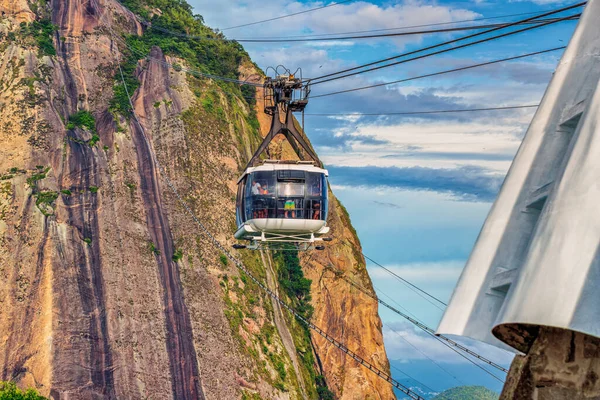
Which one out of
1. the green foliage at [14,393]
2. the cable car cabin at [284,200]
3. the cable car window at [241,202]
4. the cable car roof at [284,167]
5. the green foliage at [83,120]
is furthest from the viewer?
the green foliage at [83,120]

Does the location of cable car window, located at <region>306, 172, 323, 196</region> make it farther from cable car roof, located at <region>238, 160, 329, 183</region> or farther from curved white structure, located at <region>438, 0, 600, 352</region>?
curved white structure, located at <region>438, 0, 600, 352</region>

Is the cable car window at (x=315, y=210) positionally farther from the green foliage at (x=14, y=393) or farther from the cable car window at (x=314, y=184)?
the green foliage at (x=14, y=393)

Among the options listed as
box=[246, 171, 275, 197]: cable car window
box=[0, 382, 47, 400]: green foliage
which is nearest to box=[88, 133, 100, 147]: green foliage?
box=[0, 382, 47, 400]: green foliage

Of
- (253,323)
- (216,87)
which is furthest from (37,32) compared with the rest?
(253,323)

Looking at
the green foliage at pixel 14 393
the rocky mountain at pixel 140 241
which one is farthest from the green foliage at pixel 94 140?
the green foliage at pixel 14 393

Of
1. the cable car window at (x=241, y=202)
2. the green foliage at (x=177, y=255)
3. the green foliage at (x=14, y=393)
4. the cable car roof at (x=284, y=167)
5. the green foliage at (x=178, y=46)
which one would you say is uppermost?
the green foliage at (x=178, y=46)

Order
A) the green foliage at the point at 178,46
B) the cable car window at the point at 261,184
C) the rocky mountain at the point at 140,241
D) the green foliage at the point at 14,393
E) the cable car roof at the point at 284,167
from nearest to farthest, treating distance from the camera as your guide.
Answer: the cable car window at the point at 261,184 < the cable car roof at the point at 284,167 < the green foliage at the point at 14,393 < the rocky mountain at the point at 140,241 < the green foliage at the point at 178,46
